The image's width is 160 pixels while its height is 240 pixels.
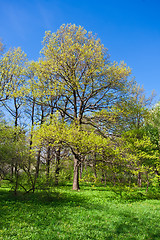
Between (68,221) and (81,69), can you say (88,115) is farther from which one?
(68,221)

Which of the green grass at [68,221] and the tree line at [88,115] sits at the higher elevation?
the tree line at [88,115]

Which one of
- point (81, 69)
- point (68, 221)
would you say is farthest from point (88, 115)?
point (68, 221)

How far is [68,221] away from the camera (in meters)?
7.22

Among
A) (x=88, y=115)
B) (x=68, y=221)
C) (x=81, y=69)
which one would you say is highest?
(x=81, y=69)

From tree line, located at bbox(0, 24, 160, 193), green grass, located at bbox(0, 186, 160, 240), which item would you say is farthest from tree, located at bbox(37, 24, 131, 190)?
green grass, located at bbox(0, 186, 160, 240)

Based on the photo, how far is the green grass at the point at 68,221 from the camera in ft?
19.8

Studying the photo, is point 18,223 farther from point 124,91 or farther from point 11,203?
point 124,91

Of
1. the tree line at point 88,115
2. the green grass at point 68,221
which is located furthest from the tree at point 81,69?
the green grass at point 68,221

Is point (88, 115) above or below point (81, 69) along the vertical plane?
below

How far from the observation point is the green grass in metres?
6.04

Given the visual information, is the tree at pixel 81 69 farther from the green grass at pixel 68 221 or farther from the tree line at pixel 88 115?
the green grass at pixel 68 221

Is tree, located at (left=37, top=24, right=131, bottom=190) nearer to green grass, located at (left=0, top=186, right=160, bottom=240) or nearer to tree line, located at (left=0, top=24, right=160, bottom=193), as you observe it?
tree line, located at (left=0, top=24, right=160, bottom=193)

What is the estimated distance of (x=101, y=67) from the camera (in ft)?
50.9

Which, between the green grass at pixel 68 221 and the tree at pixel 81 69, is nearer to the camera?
the green grass at pixel 68 221
